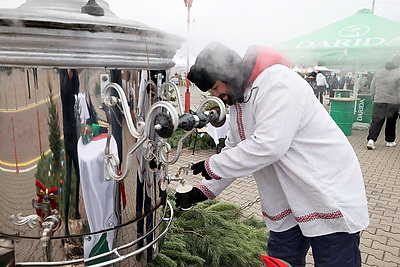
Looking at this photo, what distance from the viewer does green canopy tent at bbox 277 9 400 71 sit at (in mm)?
4430

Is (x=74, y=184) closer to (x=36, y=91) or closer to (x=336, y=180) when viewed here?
(x=36, y=91)

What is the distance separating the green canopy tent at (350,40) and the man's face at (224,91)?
2773 millimetres

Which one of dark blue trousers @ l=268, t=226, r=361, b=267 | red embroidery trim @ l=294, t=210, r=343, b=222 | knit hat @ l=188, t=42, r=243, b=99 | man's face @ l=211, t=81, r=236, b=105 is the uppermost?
knit hat @ l=188, t=42, r=243, b=99

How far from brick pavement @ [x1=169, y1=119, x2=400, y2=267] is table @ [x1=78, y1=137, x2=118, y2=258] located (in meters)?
1.92

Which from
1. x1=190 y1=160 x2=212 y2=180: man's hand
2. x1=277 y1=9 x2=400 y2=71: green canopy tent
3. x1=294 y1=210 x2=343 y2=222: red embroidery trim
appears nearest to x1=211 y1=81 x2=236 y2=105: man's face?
x1=190 y1=160 x2=212 y2=180: man's hand

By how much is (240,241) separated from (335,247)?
104 centimetres

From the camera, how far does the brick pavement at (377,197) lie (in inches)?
112

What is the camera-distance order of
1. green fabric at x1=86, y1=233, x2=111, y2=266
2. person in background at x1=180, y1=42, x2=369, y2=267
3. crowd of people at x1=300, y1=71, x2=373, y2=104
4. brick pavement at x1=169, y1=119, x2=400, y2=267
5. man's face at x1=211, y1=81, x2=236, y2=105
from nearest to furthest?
green fabric at x1=86, y1=233, x2=111, y2=266 < person in background at x1=180, y1=42, x2=369, y2=267 < man's face at x1=211, y1=81, x2=236, y2=105 < brick pavement at x1=169, y1=119, x2=400, y2=267 < crowd of people at x1=300, y1=71, x2=373, y2=104

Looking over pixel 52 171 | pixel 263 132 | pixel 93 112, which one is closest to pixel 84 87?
pixel 93 112

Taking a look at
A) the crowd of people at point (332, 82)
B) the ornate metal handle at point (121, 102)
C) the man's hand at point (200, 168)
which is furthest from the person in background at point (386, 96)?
the ornate metal handle at point (121, 102)

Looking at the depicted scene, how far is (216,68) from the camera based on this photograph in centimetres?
152

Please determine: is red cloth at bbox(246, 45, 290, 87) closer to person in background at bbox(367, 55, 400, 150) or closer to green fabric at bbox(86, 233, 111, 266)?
green fabric at bbox(86, 233, 111, 266)

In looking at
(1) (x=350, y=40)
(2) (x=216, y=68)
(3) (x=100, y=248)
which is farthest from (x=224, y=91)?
(1) (x=350, y=40)

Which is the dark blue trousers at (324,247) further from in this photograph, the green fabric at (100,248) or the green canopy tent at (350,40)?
the green canopy tent at (350,40)
